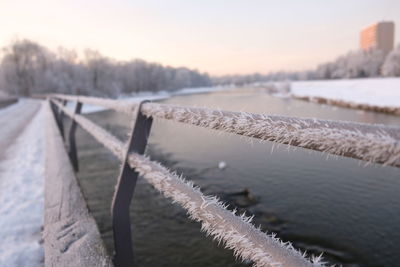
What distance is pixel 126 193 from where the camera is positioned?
1.85 m

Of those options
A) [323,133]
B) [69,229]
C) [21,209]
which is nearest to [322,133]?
[323,133]

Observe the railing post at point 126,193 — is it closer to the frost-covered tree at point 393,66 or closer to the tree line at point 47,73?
the tree line at point 47,73

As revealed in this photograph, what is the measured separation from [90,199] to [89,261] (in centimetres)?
419

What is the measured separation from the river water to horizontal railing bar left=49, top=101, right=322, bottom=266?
414mm

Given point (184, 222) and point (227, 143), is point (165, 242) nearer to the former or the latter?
point (184, 222)

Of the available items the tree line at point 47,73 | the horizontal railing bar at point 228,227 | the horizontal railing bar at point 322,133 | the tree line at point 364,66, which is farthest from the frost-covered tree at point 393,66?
the horizontal railing bar at point 322,133

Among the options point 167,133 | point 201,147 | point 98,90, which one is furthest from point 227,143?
point 98,90

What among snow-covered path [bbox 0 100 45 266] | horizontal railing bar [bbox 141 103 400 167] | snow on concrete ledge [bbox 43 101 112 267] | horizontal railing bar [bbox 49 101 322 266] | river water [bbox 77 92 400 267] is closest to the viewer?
horizontal railing bar [bbox 141 103 400 167]

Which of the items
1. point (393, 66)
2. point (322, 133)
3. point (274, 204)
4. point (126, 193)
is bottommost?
point (274, 204)

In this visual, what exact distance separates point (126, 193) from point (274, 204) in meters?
4.61

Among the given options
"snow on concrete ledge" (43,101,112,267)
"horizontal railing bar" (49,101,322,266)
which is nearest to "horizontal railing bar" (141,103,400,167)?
"horizontal railing bar" (49,101,322,266)

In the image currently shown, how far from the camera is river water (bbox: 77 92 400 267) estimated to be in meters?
4.02

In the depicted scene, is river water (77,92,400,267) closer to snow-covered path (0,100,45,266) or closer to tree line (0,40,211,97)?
snow-covered path (0,100,45,266)

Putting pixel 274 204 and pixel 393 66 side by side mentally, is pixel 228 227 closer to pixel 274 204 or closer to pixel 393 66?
pixel 274 204
